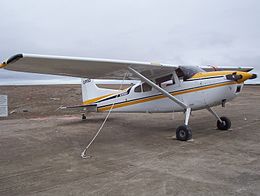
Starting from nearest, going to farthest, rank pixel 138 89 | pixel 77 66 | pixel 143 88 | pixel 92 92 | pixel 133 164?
pixel 133 164 < pixel 77 66 < pixel 143 88 < pixel 138 89 < pixel 92 92

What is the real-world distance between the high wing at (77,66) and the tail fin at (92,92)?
2.74 m

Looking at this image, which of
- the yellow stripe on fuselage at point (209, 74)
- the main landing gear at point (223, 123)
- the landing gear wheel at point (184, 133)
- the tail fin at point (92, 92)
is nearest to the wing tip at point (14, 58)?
the landing gear wheel at point (184, 133)

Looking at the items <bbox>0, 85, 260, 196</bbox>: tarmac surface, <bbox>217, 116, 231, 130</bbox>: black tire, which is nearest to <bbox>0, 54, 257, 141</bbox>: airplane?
<bbox>217, 116, 231, 130</bbox>: black tire

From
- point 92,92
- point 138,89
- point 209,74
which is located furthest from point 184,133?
point 92,92

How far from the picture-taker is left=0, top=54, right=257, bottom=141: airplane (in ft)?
22.9

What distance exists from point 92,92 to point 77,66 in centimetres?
508

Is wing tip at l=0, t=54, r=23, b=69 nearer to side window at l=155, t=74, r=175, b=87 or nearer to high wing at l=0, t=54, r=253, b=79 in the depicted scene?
high wing at l=0, t=54, r=253, b=79

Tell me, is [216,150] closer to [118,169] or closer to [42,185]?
[118,169]

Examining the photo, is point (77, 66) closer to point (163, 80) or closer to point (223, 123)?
point (163, 80)

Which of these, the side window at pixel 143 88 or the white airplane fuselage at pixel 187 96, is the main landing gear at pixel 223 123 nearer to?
the white airplane fuselage at pixel 187 96

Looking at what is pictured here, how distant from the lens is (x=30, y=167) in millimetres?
5262

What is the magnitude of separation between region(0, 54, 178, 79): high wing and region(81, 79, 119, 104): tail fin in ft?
9.00

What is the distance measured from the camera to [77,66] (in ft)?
24.7

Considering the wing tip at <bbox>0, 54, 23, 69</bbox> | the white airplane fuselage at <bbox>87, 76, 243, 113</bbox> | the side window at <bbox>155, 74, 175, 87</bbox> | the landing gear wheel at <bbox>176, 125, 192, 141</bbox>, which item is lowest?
the landing gear wheel at <bbox>176, 125, 192, 141</bbox>
